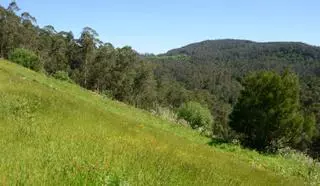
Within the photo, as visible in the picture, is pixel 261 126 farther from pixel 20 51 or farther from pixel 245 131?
pixel 20 51

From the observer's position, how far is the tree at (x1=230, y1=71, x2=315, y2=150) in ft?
115

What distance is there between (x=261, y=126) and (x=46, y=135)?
88.5 ft

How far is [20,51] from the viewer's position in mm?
61094

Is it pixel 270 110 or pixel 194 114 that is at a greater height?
pixel 270 110

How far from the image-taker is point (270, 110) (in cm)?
3469

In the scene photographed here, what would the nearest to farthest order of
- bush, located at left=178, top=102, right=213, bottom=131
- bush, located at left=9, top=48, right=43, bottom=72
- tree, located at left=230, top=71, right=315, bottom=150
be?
tree, located at left=230, top=71, right=315, bottom=150
bush, located at left=9, top=48, right=43, bottom=72
bush, located at left=178, top=102, right=213, bottom=131

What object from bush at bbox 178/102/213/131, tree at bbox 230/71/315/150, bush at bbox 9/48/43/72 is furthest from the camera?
bush at bbox 178/102/213/131

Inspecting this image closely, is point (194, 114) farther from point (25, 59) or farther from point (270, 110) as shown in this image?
point (270, 110)

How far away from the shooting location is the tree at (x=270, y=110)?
3491 centimetres

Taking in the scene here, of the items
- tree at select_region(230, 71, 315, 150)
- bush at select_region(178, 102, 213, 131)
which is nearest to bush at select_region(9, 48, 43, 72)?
bush at select_region(178, 102, 213, 131)

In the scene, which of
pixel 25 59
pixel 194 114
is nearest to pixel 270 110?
pixel 25 59

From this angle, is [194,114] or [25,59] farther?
[194,114]

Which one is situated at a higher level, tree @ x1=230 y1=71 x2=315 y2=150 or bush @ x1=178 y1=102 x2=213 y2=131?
tree @ x1=230 y1=71 x2=315 y2=150

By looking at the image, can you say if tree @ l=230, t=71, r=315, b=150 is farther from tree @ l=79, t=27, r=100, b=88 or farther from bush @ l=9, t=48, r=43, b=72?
tree @ l=79, t=27, r=100, b=88
